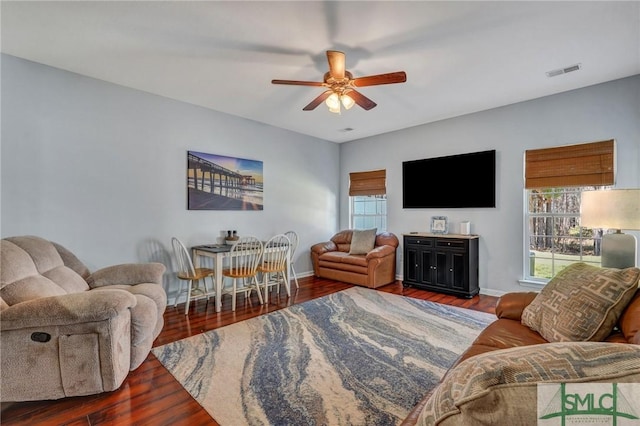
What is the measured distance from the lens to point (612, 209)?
2.19m

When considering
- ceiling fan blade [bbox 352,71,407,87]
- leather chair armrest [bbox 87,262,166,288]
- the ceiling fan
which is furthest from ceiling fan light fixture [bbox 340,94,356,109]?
leather chair armrest [bbox 87,262,166,288]

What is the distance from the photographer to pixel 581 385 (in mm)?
520

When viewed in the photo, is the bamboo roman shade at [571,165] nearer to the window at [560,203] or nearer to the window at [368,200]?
the window at [560,203]

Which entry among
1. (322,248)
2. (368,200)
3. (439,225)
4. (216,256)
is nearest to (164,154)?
(216,256)

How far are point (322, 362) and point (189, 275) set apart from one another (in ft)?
6.82

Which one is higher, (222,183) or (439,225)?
(222,183)

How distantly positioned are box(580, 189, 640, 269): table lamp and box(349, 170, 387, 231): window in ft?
11.5

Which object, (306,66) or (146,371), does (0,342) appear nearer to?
(146,371)

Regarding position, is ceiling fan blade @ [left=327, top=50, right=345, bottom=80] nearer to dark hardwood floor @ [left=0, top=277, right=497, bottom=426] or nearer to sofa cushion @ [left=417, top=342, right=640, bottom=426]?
sofa cushion @ [left=417, top=342, right=640, bottom=426]

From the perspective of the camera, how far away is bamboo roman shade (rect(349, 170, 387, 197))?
575cm

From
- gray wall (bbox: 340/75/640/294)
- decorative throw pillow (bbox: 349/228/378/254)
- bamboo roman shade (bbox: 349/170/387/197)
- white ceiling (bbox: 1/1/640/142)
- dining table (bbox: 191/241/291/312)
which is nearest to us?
white ceiling (bbox: 1/1/640/142)

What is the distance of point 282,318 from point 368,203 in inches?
133

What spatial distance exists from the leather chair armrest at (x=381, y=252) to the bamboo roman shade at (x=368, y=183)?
3.75ft

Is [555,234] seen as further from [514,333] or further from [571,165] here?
[514,333]
